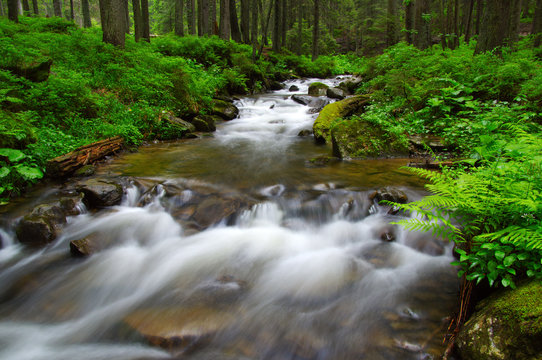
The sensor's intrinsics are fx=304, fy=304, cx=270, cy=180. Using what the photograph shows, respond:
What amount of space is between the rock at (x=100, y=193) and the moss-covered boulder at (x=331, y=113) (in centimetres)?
570

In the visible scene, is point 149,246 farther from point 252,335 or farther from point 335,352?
point 335,352

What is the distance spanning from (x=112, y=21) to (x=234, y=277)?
38.3ft

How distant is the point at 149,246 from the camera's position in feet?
15.1

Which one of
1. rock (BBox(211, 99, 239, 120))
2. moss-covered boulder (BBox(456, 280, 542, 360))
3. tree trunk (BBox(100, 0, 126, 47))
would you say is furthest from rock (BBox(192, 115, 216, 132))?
moss-covered boulder (BBox(456, 280, 542, 360))

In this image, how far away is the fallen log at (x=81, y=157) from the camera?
5512 mm

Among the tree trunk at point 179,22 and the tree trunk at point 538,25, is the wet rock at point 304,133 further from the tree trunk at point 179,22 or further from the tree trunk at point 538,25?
the tree trunk at point 538,25

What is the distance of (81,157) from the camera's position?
19.9 feet

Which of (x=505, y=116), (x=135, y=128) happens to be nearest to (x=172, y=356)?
(x=135, y=128)

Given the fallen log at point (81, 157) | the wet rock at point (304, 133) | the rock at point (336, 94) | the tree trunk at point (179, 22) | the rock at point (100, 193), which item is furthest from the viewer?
the tree trunk at point (179, 22)

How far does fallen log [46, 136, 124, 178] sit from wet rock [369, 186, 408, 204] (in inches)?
217

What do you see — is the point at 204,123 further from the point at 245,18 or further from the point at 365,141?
the point at 245,18

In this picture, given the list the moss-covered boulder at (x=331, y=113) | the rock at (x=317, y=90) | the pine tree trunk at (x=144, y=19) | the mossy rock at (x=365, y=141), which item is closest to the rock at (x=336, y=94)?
the rock at (x=317, y=90)

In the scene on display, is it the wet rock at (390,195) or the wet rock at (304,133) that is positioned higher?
the wet rock at (304,133)

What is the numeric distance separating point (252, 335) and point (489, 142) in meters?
4.13
